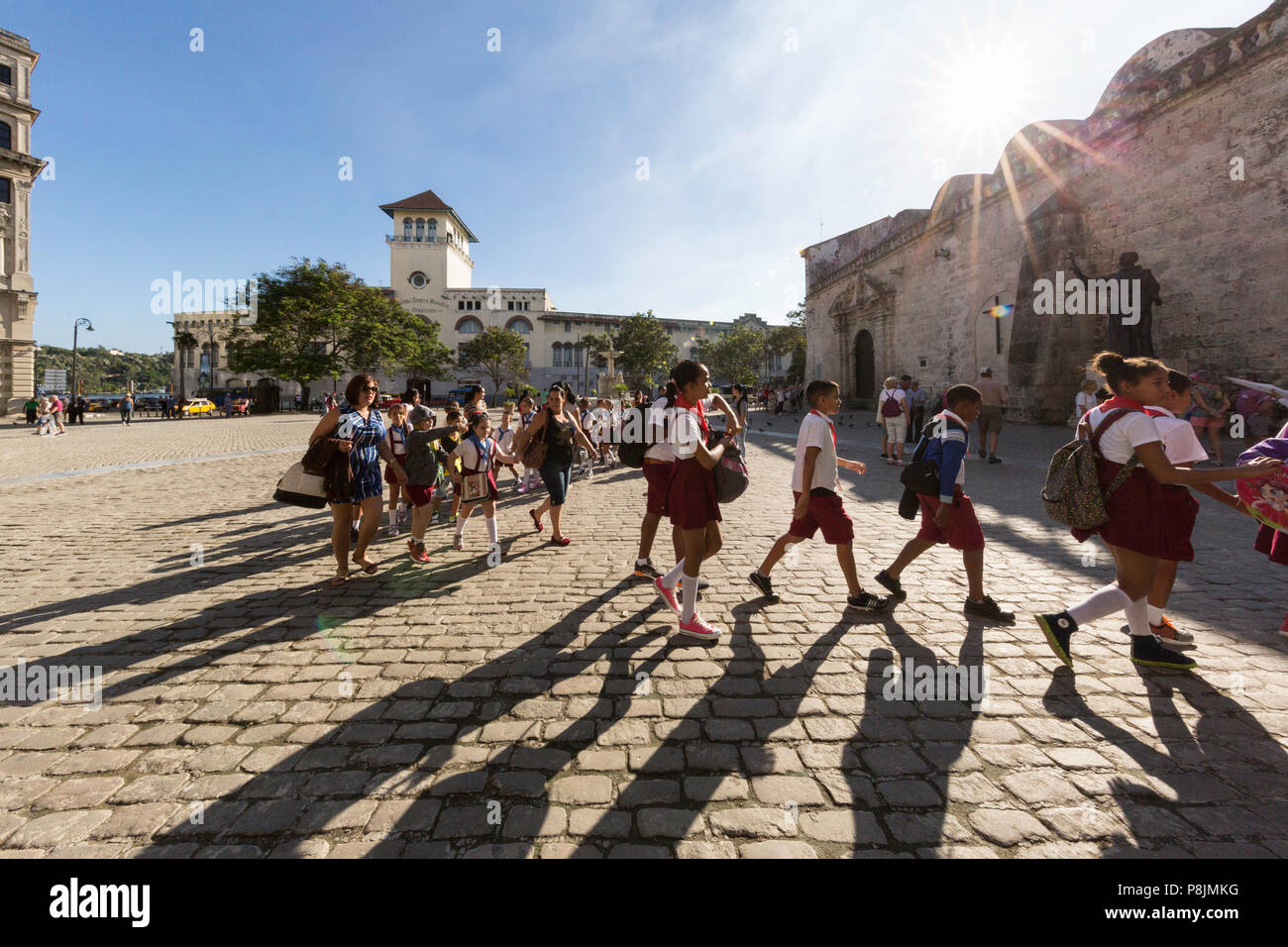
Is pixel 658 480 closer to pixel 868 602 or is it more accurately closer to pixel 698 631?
pixel 698 631

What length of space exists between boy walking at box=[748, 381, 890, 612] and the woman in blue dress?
12.1 feet

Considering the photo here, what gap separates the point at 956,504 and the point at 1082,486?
821 millimetres

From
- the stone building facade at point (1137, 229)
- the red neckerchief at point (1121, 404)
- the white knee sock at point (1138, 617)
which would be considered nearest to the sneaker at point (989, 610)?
the white knee sock at point (1138, 617)

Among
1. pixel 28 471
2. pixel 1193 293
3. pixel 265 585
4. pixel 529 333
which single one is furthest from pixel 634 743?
pixel 529 333

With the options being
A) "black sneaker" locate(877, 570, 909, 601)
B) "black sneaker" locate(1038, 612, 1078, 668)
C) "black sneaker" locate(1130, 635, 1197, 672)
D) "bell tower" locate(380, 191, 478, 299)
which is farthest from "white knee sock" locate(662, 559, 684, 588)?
"bell tower" locate(380, 191, 478, 299)

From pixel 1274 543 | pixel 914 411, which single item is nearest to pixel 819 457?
→ pixel 1274 543

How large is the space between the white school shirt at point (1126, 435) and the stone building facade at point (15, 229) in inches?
2111

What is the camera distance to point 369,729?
274 centimetres

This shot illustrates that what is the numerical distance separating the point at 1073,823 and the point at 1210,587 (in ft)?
13.2

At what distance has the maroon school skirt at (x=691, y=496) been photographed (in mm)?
3793

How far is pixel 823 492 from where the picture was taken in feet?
14.1

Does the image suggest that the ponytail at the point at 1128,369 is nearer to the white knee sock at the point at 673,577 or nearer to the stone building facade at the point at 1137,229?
the white knee sock at the point at 673,577

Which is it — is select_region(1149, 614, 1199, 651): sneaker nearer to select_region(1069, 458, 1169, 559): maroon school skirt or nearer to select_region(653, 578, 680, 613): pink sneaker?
select_region(1069, 458, 1169, 559): maroon school skirt
